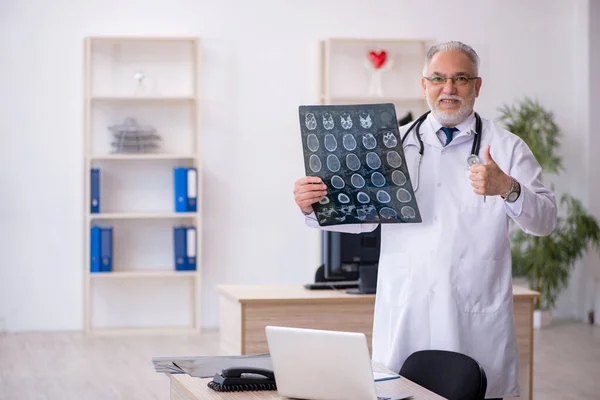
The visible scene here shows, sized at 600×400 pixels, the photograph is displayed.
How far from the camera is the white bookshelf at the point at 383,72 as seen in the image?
7414 millimetres

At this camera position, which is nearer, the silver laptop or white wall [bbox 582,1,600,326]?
the silver laptop

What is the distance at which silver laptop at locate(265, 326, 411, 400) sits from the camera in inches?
76.2

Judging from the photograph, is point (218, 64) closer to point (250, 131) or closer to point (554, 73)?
point (250, 131)

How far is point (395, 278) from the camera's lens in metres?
2.72

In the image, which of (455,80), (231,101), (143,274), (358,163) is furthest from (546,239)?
(358,163)

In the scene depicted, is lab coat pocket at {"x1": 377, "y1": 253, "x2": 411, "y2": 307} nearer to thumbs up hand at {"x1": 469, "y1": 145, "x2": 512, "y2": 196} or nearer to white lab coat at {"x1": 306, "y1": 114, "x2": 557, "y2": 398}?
white lab coat at {"x1": 306, "y1": 114, "x2": 557, "y2": 398}

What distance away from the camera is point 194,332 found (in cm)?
707

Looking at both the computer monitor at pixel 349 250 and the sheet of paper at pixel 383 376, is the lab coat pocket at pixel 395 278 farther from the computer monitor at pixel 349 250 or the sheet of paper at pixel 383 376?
the computer monitor at pixel 349 250

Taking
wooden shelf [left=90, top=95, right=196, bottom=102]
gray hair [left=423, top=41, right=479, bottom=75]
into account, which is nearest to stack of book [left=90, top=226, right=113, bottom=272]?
wooden shelf [left=90, top=95, right=196, bottom=102]

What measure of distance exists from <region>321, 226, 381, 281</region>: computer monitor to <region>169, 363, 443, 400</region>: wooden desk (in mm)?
1981

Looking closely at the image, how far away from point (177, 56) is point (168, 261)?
64.8 inches

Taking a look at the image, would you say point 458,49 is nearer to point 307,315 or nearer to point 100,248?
point 307,315

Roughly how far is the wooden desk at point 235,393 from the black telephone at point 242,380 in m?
0.02

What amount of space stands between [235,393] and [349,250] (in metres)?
2.19
